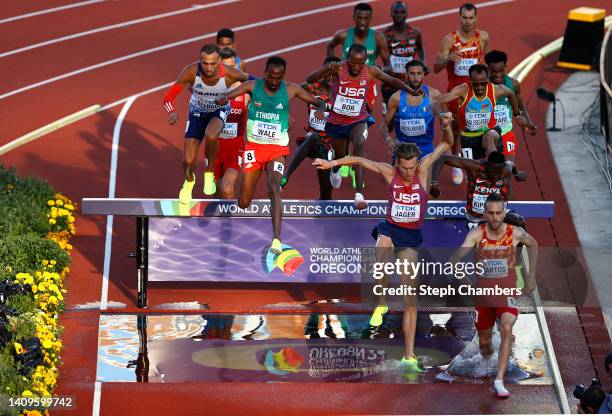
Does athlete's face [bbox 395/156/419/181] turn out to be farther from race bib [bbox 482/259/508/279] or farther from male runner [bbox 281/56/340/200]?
male runner [bbox 281/56/340/200]

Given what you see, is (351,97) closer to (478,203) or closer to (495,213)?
(478,203)

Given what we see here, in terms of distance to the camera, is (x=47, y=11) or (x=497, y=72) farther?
(x=47, y=11)

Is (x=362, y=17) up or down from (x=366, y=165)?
up

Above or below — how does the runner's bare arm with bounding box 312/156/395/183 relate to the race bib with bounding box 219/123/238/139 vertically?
below

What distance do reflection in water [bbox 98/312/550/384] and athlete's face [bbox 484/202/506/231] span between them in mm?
1579

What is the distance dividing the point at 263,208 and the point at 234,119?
4.35 feet

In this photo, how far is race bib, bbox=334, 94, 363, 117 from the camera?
16.9m

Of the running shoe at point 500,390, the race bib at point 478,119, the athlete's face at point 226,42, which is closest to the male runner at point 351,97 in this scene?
the race bib at point 478,119

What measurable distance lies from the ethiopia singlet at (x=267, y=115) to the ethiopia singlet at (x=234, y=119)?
3.84 feet

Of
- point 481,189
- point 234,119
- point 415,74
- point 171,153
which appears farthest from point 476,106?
point 171,153

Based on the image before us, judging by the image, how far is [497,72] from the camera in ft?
57.3

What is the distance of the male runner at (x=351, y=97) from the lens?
55.0ft

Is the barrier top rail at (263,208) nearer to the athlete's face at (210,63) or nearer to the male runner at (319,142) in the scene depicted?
the male runner at (319,142)

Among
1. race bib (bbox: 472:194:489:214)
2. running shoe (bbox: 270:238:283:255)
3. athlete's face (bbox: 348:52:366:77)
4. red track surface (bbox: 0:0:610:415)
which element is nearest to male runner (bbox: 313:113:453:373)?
red track surface (bbox: 0:0:610:415)
